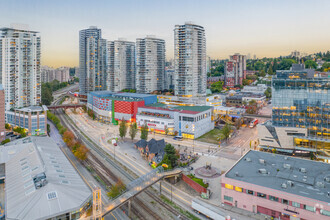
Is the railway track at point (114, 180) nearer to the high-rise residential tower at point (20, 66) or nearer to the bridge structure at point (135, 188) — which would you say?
the bridge structure at point (135, 188)

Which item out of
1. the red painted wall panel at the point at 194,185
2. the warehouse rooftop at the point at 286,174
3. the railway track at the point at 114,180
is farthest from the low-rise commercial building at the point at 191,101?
the warehouse rooftop at the point at 286,174

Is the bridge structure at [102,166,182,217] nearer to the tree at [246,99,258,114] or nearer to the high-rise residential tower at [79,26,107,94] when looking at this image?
the tree at [246,99,258,114]

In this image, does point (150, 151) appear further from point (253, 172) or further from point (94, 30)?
point (94, 30)

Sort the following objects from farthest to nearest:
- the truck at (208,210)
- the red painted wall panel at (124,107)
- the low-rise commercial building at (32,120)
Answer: the red painted wall panel at (124,107)
the low-rise commercial building at (32,120)
the truck at (208,210)

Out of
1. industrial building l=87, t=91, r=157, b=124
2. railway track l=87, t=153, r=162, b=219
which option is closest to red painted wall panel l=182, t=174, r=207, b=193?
railway track l=87, t=153, r=162, b=219

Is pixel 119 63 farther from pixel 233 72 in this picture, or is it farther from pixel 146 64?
pixel 233 72

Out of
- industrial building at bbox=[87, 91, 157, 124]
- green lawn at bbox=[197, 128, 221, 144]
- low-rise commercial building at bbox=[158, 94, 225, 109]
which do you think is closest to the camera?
green lawn at bbox=[197, 128, 221, 144]

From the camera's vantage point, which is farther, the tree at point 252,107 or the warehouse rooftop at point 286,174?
the tree at point 252,107

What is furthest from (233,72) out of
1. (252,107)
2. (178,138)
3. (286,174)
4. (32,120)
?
(286,174)
